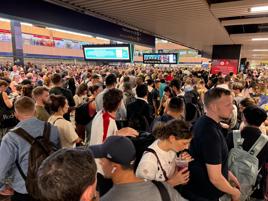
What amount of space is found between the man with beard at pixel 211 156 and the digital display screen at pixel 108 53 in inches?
300

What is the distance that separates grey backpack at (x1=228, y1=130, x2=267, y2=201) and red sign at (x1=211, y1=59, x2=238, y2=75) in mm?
12050

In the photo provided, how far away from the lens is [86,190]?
962mm

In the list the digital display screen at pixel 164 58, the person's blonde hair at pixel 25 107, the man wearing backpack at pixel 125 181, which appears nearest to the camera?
the man wearing backpack at pixel 125 181

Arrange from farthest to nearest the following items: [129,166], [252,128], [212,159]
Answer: [252,128]
[212,159]
[129,166]

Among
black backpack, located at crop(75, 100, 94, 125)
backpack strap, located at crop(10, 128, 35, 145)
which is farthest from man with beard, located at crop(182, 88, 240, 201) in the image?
black backpack, located at crop(75, 100, 94, 125)

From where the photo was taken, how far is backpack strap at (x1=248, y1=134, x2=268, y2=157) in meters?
2.49

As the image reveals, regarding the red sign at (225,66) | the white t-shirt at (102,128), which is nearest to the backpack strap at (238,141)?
the white t-shirt at (102,128)

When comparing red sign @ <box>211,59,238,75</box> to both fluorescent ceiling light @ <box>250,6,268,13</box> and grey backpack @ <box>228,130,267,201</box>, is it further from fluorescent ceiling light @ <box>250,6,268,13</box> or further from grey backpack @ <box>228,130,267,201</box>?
grey backpack @ <box>228,130,267,201</box>

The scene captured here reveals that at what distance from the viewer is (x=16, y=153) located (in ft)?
7.24

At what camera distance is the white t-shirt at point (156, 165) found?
177cm

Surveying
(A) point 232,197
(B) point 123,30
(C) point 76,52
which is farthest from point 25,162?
(C) point 76,52

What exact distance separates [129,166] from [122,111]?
2.74 m

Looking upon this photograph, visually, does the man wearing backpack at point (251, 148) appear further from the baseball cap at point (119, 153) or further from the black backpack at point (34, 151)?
the black backpack at point (34, 151)

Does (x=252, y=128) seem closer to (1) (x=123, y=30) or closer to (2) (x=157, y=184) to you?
(2) (x=157, y=184)
